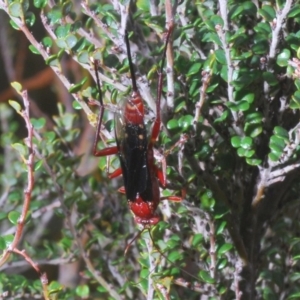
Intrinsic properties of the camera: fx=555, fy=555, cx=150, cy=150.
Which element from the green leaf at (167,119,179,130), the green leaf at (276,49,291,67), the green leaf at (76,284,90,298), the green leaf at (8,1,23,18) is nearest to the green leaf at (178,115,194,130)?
the green leaf at (167,119,179,130)

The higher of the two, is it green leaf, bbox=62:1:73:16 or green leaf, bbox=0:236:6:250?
green leaf, bbox=62:1:73:16

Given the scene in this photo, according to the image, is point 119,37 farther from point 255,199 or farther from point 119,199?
point 119,199

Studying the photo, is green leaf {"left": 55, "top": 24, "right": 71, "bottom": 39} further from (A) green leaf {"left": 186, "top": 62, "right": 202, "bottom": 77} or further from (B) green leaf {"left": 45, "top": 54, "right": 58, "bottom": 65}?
(A) green leaf {"left": 186, "top": 62, "right": 202, "bottom": 77}

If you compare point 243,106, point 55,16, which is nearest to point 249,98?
point 243,106

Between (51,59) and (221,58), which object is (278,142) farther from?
(51,59)

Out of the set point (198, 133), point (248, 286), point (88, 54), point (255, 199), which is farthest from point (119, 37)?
point (248, 286)

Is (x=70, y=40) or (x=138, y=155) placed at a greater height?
(x=70, y=40)

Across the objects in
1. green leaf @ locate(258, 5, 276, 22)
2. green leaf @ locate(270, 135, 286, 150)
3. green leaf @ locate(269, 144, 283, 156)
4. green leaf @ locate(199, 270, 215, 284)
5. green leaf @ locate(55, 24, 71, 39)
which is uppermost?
green leaf @ locate(55, 24, 71, 39)
